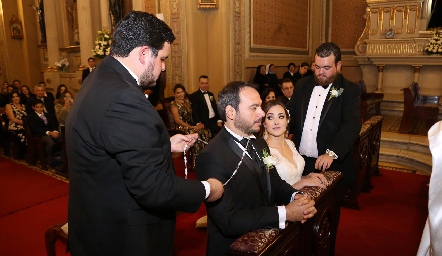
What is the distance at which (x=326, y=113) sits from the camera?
342 cm

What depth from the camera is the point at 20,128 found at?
24.5 feet

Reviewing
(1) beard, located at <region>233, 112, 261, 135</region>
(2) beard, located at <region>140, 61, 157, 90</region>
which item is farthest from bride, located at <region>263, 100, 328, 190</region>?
(2) beard, located at <region>140, 61, 157, 90</region>

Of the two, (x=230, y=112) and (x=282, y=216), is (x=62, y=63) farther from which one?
(x=282, y=216)

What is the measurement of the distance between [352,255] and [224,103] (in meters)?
2.21

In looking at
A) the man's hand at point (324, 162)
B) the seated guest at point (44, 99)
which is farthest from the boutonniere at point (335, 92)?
the seated guest at point (44, 99)

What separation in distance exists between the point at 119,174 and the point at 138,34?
2.15 feet

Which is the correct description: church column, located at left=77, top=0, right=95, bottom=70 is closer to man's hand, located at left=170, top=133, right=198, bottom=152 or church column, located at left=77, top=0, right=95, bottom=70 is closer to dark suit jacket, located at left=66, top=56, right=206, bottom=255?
man's hand, located at left=170, top=133, right=198, bottom=152

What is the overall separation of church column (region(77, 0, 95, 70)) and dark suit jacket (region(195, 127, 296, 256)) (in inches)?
397

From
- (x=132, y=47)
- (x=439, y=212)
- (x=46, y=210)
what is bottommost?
(x=46, y=210)

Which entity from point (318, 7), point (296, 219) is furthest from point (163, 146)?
point (318, 7)

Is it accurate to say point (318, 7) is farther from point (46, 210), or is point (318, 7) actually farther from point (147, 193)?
point (147, 193)

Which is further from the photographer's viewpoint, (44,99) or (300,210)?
(44,99)

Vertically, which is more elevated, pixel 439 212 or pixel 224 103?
pixel 224 103

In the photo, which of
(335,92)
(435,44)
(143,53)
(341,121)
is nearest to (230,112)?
(143,53)
